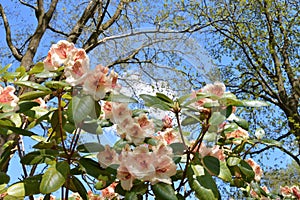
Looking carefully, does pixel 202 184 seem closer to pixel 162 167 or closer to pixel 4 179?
pixel 162 167

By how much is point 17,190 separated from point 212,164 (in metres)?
0.40

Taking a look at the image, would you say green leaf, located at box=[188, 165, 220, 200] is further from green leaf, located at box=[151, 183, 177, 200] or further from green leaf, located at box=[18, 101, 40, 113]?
green leaf, located at box=[18, 101, 40, 113]

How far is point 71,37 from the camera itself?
521 centimetres

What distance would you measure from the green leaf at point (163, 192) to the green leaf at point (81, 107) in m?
0.19

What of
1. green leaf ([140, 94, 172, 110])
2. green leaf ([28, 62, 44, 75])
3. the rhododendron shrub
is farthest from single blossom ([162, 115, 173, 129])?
green leaf ([28, 62, 44, 75])

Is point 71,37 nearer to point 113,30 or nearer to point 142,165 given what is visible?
point 113,30

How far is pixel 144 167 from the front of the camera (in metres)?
0.74

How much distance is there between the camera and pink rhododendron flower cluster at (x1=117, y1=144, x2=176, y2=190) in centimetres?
74

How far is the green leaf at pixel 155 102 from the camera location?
786 millimetres

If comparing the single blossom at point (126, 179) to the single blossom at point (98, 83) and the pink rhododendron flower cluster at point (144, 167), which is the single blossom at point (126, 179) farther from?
the single blossom at point (98, 83)

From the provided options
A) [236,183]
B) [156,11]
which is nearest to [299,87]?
[156,11]

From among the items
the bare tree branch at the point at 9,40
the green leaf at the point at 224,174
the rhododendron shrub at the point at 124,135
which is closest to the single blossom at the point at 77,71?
the rhododendron shrub at the point at 124,135

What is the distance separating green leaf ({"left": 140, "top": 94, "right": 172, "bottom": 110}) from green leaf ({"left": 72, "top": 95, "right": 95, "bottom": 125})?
0.37ft

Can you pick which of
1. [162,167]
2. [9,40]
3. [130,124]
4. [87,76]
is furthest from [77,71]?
[9,40]
